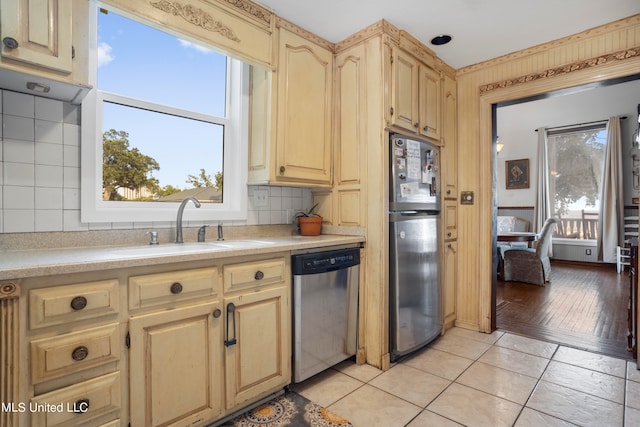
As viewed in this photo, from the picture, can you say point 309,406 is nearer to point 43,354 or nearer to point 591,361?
point 43,354

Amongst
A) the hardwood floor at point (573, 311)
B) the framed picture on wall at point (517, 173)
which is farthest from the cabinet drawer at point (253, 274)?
the framed picture on wall at point (517, 173)

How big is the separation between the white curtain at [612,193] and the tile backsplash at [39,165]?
736 centimetres

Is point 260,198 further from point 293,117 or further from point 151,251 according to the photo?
point 151,251

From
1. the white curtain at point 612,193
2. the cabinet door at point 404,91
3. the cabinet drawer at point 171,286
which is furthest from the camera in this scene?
the white curtain at point 612,193

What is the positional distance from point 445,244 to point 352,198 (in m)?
1.06

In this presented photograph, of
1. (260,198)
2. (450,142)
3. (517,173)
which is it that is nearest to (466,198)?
(450,142)

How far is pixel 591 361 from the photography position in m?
2.34

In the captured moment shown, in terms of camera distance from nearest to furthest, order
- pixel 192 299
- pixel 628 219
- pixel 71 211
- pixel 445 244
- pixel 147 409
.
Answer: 1. pixel 147 409
2. pixel 192 299
3. pixel 71 211
4. pixel 445 244
5. pixel 628 219

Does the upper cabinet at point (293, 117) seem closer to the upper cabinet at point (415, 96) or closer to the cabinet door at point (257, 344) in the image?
the upper cabinet at point (415, 96)

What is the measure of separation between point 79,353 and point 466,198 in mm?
3027

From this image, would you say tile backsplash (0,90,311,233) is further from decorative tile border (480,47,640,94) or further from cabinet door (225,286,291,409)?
decorative tile border (480,47,640,94)

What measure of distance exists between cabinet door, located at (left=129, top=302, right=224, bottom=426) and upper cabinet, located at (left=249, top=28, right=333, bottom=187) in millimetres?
1064

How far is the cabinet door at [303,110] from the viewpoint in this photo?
2281 mm

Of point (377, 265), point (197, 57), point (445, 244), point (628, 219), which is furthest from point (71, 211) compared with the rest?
point (628, 219)
